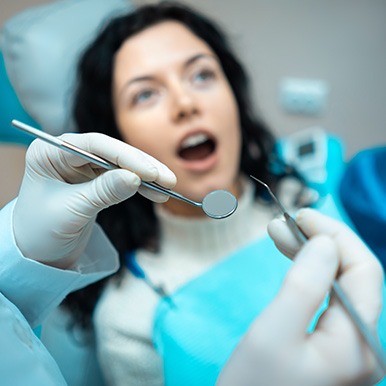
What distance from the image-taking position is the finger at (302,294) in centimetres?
45

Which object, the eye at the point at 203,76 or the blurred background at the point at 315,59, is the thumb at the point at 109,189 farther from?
the blurred background at the point at 315,59

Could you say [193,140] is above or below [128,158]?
below

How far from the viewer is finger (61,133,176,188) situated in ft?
1.75

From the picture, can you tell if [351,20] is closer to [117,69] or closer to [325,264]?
[117,69]

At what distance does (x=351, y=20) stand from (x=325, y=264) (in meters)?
1.09

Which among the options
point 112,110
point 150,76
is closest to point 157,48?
point 150,76

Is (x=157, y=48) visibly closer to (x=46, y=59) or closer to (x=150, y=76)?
(x=150, y=76)

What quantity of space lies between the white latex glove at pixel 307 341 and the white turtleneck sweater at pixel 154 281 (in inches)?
16.7

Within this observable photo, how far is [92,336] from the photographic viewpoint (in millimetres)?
987

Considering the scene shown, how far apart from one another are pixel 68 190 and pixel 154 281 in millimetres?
384

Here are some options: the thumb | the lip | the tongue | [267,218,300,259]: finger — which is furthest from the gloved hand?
the tongue

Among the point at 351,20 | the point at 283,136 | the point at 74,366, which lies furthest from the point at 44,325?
the point at 351,20

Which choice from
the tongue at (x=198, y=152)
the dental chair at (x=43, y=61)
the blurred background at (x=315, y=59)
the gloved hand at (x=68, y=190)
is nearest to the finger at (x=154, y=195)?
the gloved hand at (x=68, y=190)

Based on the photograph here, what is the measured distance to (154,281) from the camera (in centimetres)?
92
